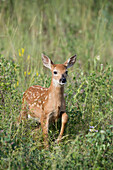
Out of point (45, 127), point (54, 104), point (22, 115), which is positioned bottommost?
point (45, 127)

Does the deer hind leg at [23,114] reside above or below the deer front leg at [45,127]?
above

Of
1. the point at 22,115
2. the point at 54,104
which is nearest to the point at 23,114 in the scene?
the point at 22,115

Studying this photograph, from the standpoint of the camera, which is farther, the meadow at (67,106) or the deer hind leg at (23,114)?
the deer hind leg at (23,114)

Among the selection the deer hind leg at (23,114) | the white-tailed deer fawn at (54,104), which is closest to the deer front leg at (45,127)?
the white-tailed deer fawn at (54,104)

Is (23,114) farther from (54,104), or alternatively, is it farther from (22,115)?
(54,104)

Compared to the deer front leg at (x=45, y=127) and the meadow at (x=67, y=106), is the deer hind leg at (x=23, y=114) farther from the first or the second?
the deer front leg at (x=45, y=127)

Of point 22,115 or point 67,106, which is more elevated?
point 67,106

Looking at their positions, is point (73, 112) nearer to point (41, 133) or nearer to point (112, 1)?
point (41, 133)

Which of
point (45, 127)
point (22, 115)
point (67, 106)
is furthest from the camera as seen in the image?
point (67, 106)

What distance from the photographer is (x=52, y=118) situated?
15.8 feet

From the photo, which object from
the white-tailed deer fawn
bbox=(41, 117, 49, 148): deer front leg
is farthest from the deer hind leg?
bbox=(41, 117, 49, 148): deer front leg

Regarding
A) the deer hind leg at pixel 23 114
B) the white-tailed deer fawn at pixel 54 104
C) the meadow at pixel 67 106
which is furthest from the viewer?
the white-tailed deer fawn at pixel 54 104

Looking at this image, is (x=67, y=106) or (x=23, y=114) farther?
(x=67, y=106)

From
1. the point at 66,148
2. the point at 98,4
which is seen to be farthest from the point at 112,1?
the point at 66,148
